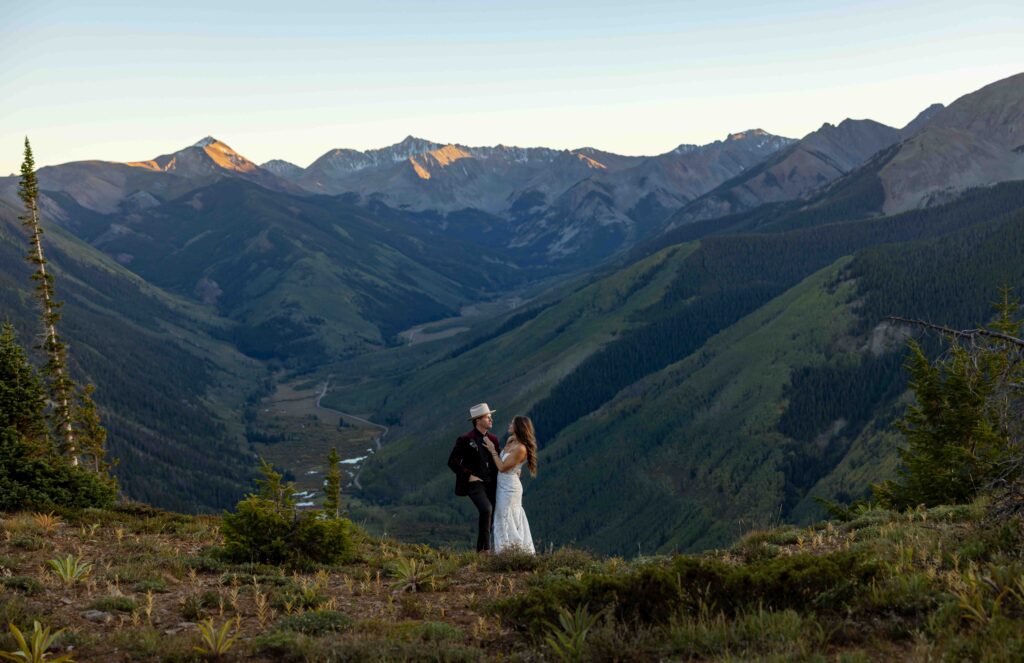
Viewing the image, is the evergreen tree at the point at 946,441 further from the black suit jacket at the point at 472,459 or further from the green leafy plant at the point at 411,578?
the green leafy plant at the point at 411,578

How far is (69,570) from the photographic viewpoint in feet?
47.2

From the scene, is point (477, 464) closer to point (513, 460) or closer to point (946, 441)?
point (513, 460)

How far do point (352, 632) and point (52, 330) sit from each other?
144ft

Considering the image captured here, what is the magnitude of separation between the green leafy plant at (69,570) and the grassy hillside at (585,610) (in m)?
0.10

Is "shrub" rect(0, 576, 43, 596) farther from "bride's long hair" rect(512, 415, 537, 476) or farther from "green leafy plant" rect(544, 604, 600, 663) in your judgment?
"bride's long hair" rect(512, 415, 537, 476)

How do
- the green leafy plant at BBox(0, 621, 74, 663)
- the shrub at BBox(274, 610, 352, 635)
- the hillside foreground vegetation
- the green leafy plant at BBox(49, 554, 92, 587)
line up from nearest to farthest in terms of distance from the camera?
1. the green leafy plant at BBox(0, 621, 74, 663)
2. the hillside foreground vegetation
3. the shrub at BBox(274, 610, 352, 635)
4. the green leafy plant at BBox(49, 554, 92, 587)

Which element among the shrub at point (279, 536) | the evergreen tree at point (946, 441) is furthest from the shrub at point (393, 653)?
the evergreen tree at point (946, 441)

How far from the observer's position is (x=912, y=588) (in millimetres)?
10609

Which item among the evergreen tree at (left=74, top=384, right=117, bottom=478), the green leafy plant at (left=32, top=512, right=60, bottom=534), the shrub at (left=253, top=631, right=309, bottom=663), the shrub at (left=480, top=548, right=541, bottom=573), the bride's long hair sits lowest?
the evergreen tree at (left=74, top=384, right=117, bottom=478)

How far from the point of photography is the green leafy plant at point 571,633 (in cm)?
955

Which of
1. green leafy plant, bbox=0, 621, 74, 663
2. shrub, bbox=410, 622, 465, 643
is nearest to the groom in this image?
shrub, bbox=410, 622, 465, 643

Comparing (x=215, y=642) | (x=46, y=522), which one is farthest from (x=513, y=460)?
(x=46, y=522)

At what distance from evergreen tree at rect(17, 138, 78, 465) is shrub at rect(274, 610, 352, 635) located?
38684 mm

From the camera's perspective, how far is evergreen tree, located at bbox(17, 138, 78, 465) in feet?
143
